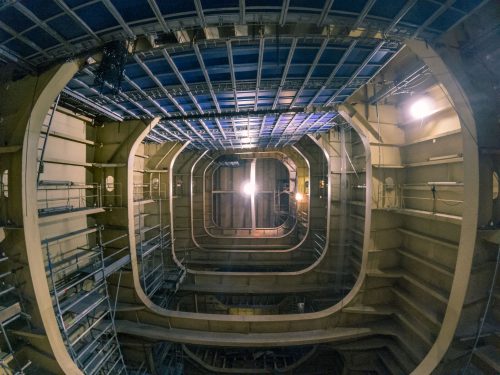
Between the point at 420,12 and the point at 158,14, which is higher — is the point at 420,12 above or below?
above

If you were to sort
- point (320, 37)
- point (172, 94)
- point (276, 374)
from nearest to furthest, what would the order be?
point (320, 37) < point (172, 94) < point (276, 374)

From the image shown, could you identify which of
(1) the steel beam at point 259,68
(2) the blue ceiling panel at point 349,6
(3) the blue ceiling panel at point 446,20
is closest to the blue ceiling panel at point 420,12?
(3) the blue ceiling panel at point 446,20

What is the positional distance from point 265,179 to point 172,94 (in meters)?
13.4

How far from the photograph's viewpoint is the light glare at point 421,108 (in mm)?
6295

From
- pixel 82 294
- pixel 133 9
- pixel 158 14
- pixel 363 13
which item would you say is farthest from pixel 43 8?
pixel 82 294

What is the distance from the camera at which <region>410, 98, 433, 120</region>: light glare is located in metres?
6.29

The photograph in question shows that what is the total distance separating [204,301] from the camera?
11.3 m

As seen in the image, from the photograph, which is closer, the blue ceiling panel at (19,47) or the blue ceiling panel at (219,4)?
the blue ceiling panel at (219,4)

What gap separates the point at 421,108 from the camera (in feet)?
21.0

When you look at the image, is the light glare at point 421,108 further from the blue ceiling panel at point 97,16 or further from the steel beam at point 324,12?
the blue ceiling panel at point 97,16

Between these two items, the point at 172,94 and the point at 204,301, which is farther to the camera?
the point at 204,301

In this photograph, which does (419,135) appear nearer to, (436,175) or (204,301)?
(436,175)

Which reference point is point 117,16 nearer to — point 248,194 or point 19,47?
point 19,47

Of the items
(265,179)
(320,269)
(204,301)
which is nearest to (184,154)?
(265,179)
